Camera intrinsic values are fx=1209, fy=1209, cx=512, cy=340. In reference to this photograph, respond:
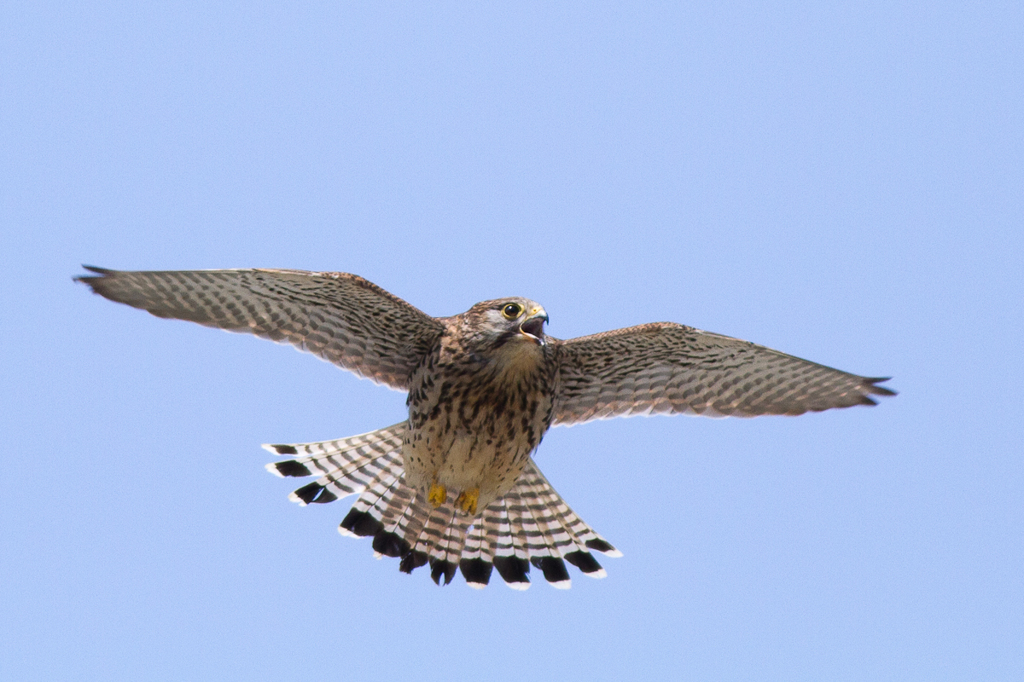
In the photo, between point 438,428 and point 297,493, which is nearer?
point 438,428

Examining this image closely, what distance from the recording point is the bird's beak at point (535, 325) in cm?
750

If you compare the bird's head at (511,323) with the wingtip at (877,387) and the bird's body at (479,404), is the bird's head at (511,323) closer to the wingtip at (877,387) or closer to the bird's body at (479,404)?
the bird's body at (479,404)

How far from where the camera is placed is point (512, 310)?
7582 millimetres

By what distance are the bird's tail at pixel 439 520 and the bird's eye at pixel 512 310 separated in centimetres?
159

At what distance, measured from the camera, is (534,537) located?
910cm

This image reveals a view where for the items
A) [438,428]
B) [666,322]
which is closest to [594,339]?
[666,322]

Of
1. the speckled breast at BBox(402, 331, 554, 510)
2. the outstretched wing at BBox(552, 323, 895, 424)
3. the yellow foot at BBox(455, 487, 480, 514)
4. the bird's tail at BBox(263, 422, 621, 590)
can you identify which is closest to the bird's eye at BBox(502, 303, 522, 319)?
the speckled breast at BBox(402, 331, 554, 510)

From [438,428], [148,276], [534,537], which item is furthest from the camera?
[534,537]

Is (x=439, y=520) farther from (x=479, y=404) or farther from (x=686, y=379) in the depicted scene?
(x=686, y=379)

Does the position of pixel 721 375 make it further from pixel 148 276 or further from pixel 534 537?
pixel 148 276

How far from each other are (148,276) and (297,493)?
2.19 m

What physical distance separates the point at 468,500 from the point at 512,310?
1.53 metres

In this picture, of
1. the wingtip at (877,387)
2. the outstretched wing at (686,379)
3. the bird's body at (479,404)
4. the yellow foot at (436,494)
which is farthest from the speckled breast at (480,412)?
the wingtip at (877,387)

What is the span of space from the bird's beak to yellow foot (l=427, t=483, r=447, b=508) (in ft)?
4.37
